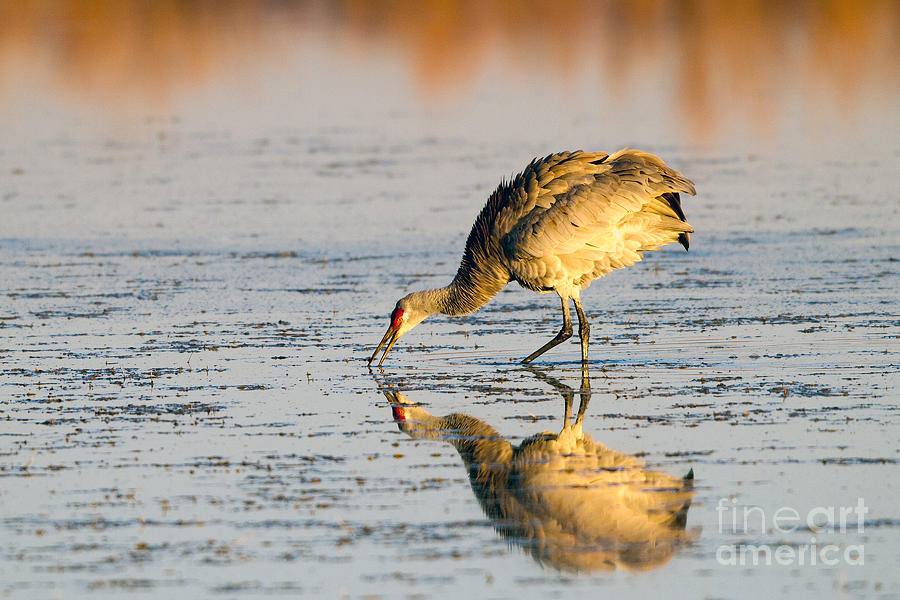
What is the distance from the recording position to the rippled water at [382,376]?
288 inches

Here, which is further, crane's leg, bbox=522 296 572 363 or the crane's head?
the crane's head

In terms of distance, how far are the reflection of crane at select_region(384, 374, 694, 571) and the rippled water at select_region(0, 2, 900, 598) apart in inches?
3.0

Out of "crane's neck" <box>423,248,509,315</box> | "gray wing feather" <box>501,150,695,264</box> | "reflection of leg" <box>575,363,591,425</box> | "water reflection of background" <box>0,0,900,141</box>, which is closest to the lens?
"reflection of leg" <box>575,363,591,425</box>

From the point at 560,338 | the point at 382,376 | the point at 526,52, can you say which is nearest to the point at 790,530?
the point at 382,376

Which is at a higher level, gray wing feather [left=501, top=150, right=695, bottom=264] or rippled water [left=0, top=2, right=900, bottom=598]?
gray wing feather [left=501, top=150, right=695, bottom=264]

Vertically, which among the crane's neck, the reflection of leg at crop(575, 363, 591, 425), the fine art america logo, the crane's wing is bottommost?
the fine art america logo

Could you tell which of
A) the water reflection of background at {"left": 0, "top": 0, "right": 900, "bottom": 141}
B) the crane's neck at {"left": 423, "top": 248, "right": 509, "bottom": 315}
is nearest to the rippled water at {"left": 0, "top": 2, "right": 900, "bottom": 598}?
the crane's neck at {"left": 423, "top": 248, "right": 509, "bottom": 315}

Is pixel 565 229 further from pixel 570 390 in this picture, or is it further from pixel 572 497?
pixel 572 497

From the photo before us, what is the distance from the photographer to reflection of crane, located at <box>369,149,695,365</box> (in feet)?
39.0

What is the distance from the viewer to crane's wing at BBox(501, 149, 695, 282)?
467 inches

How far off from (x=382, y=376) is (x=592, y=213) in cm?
202

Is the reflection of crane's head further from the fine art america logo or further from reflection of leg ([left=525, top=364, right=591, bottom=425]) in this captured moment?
the fine art america logo

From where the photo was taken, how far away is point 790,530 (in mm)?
7547

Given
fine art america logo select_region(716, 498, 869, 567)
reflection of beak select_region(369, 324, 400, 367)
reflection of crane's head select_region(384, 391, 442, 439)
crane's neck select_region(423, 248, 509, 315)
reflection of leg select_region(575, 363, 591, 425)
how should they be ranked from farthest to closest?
crane's neck select_region(423, 248, 509, 315)
reflection of beak select_region(369, 324, 400, 367)
reflection of leg select_region(575, 363, 591, 425)
reflection of crane's head select_region(384, 391, 442, 439)
fine art america logo select_region(716, 498, 869, 567)
